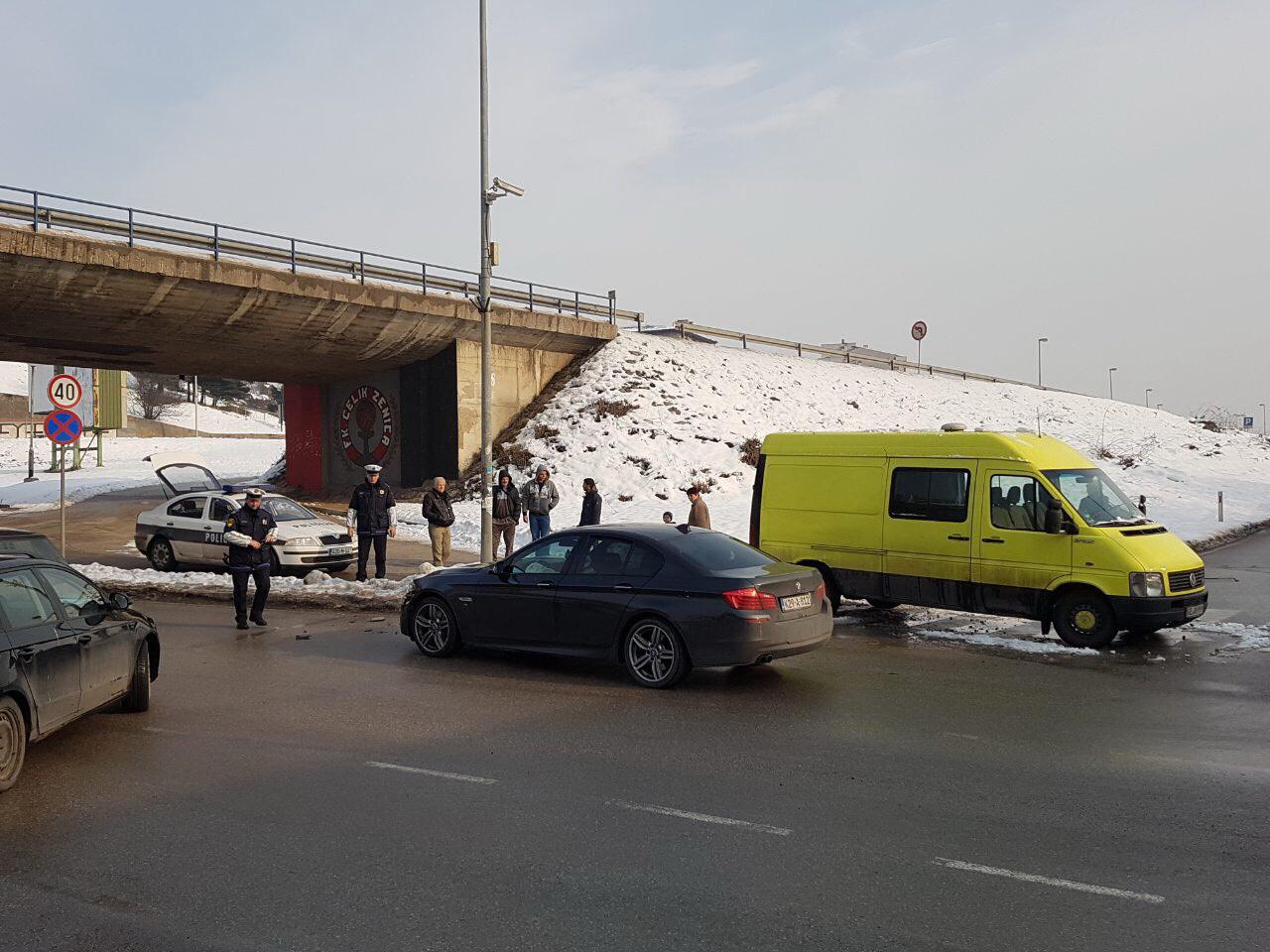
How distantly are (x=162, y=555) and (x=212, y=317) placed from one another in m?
8.57

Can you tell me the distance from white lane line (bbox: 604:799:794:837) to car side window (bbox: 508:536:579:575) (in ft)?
13.0

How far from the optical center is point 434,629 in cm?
1055

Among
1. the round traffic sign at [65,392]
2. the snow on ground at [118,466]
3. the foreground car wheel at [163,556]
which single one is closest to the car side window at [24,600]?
the round traffic sign at [65,392]

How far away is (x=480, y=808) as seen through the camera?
19.3ft

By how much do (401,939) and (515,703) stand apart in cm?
432

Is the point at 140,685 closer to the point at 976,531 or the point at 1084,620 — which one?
the point at 976,531

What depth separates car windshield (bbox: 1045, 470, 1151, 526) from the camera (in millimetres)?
11109

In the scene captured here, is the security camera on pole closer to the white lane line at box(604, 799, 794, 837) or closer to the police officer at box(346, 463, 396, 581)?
the police officer at box(346, 463, 396, 581)

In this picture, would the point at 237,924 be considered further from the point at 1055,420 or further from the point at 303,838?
the point at 1055,420

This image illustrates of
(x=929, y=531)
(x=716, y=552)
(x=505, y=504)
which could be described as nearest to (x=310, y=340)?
(x=505, y=504)

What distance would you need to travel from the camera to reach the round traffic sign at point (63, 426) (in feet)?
56.6

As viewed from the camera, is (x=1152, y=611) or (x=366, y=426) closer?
(x=1152, y=611)

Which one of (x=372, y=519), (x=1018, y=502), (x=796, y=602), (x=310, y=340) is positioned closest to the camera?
(x=796, y=602)

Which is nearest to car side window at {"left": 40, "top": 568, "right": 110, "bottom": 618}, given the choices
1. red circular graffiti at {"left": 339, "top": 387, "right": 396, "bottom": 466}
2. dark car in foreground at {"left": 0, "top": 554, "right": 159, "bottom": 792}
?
dark car in foreground at {"left": 0, "top": 554, "right": 159, "bottom": 792}
